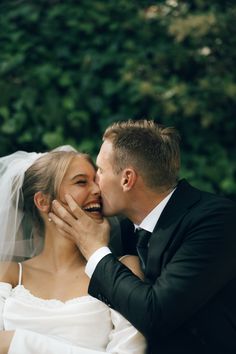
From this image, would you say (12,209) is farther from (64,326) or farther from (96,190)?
(64,326)

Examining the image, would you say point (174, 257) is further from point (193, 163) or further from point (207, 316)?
point (193, 163)

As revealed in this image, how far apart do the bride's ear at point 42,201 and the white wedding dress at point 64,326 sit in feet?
1.47

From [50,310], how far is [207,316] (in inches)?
32.3

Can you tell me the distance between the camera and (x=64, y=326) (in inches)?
138

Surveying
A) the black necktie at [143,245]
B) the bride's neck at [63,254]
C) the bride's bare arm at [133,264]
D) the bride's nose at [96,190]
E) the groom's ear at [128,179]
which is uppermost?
the groom's ear at [128,179]

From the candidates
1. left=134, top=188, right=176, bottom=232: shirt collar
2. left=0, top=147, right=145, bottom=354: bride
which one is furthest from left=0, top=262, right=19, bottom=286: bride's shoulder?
left=134, top=188, right=176, bottom=232: shirt collar

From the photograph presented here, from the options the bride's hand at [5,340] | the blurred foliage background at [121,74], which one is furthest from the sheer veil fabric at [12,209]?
the blurred foliage background at [121,74]

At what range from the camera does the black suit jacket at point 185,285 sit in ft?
10.3

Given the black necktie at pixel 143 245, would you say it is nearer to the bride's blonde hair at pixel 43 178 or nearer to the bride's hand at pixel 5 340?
the bride's blonde hair at pixel 43 178

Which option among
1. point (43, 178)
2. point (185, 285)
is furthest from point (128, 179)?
point (185, 285)

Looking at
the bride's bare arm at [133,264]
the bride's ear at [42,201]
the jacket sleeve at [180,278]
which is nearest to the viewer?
the jacket sleeve at [180,278]

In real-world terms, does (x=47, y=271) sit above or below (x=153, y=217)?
below

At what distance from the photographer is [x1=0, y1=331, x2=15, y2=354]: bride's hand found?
3348mm

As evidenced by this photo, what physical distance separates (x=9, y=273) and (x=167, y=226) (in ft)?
3.20
